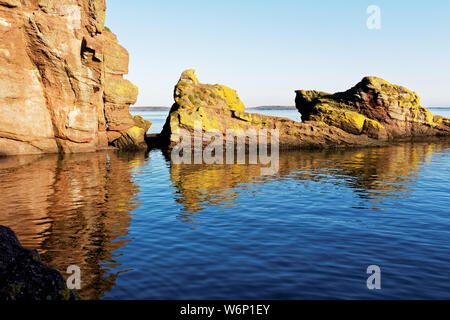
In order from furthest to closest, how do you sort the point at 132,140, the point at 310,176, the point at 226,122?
the point at 132,140
the point at 226,122
the point at 310,176

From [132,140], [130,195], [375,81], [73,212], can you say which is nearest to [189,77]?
[132,140]

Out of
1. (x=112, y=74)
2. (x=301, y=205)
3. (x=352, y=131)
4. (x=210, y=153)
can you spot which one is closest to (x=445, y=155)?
(x=352, y=131)

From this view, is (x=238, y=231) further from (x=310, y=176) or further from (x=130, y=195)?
A: (x=310, y=176)

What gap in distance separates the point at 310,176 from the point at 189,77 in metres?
33.2

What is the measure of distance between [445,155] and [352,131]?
17.4 metres

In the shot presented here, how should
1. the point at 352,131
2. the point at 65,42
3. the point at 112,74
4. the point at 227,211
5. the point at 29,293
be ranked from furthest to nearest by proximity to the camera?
the point at 352,131, the point at 112,74, the point at 65,42, the point at 227,211, the point at 29,293

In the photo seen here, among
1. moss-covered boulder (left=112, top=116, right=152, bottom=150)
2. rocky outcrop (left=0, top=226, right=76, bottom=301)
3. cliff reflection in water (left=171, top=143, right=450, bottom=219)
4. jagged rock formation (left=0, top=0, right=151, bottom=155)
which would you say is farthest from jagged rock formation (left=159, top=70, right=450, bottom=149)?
rocky outcrop (left=0, top=226, right=76, bottom=301)

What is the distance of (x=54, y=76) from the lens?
42.5 meters

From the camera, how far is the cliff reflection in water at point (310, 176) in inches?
859

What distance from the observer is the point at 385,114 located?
65.1 metres

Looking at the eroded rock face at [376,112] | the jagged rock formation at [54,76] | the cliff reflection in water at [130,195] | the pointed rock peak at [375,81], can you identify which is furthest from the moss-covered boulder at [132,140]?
the pointed rock peak at [375,81]

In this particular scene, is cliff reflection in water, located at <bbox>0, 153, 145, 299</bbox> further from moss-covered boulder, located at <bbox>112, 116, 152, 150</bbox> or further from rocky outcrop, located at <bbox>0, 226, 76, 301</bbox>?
moss-covered boulder, located at <bbox>112, 116, 152, 150</bbox>

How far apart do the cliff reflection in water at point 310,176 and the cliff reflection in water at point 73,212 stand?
159 inches
